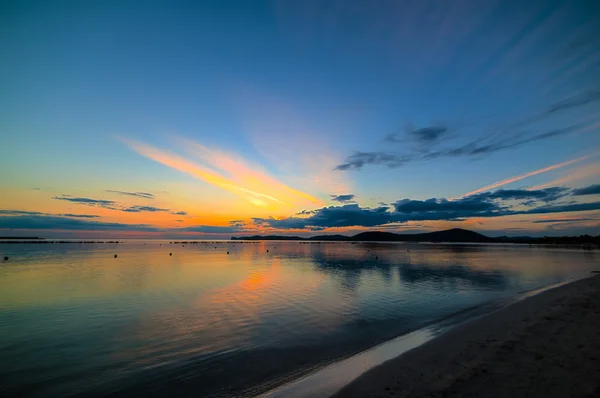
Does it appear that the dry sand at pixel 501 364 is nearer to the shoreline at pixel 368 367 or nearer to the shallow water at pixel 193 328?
the shoreline at pixel 368 367

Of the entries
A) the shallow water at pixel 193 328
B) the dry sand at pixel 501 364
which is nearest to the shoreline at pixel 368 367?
the dry sand at pixel 501 364

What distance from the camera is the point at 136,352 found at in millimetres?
13359

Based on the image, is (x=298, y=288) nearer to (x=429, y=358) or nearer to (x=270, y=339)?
(x=270, y=339)

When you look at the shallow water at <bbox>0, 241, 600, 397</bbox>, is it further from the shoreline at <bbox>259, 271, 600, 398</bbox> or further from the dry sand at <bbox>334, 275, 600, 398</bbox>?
the dry sand at <bbox>334, 275, 600, 398</bbox>

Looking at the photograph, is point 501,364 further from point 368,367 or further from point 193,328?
point 193,328

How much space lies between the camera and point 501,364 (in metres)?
9.73

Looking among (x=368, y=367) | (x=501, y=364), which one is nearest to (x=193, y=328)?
(x=368, y=367)

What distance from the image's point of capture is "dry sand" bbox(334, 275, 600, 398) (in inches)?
316

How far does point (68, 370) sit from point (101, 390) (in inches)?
118

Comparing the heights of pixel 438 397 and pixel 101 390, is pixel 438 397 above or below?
above

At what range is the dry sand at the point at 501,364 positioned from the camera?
802 centimetres

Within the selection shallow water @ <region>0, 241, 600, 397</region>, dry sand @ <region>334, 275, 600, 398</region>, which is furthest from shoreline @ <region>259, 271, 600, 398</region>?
shallow water @ <region>0, 241, 600, 397</region>

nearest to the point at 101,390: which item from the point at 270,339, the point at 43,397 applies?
the point at 43,397

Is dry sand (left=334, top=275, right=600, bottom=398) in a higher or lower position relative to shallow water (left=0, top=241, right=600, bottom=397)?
higher
